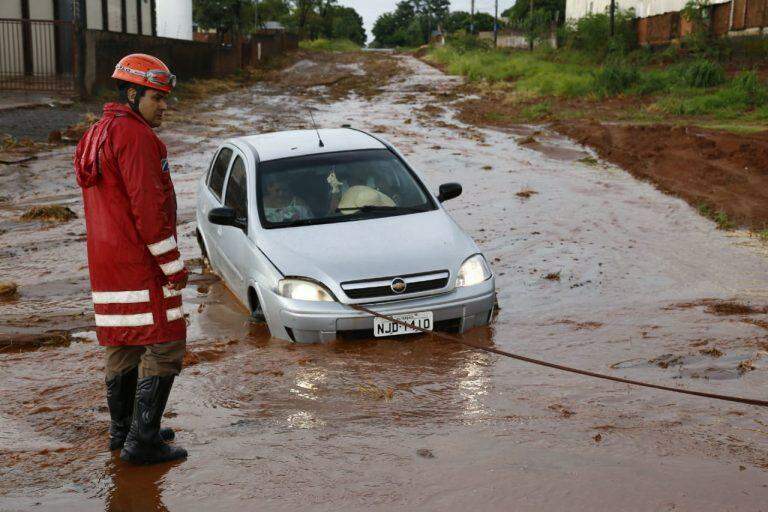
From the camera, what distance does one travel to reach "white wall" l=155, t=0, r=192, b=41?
5712cm

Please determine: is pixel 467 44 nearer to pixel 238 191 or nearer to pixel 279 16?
pixel 279 16

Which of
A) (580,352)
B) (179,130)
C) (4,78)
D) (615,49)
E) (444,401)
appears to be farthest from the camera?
(615,49)

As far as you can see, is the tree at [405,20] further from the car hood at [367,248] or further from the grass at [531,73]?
the car hood at [367,248]

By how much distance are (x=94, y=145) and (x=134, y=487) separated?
164 cm

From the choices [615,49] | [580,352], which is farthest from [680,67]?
[580,352]

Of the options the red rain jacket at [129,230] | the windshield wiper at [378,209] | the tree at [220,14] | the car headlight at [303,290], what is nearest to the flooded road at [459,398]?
the car headlight at [303,290]

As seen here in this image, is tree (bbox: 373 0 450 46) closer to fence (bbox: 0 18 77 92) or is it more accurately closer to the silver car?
fence (bbox: 0 18 77 92)

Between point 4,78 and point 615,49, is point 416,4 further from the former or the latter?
point 4,78

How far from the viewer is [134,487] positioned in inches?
173

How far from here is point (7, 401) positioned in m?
5.69

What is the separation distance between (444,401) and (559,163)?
12214mm

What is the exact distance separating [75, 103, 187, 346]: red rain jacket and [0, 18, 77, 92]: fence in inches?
860

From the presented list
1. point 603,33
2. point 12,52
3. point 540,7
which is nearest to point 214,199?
point 12,52

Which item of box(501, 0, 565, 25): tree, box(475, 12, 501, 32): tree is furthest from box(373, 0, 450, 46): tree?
box(501, 0, 565, 25): tree
